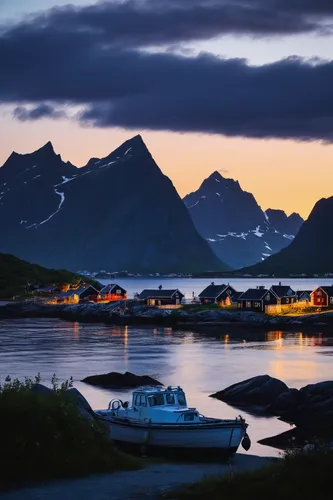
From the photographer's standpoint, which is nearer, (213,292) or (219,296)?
(219,296)

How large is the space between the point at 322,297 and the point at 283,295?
599 centimetres

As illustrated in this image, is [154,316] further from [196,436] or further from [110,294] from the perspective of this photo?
[196,436]

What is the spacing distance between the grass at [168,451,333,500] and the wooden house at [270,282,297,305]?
366ft

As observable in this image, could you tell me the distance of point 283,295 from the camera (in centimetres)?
13225

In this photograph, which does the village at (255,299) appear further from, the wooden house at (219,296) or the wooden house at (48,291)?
the wooden house at (48,291)

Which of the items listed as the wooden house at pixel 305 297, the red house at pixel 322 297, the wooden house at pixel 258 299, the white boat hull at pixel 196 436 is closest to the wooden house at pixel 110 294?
the wooden house at pixel 258 299

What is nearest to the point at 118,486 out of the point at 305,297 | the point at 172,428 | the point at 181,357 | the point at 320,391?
the point at 172,428

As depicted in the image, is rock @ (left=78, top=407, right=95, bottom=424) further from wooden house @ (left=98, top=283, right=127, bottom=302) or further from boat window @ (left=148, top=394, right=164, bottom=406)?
wooden house @ (left=98, top=283, right=127, bottom=302)

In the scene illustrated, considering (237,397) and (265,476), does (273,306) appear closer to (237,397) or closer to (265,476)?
(237,397)

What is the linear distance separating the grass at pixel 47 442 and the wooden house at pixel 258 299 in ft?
347

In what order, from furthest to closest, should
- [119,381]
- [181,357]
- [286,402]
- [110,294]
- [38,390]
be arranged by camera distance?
[110,294], [181,357], [119,381], [286,402], [38,390]

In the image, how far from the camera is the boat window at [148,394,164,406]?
3188 cm

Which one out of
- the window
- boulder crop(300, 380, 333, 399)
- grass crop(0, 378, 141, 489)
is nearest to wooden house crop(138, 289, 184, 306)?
boulder crop(300, 380, 333, 399)

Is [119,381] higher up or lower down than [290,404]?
higher up
